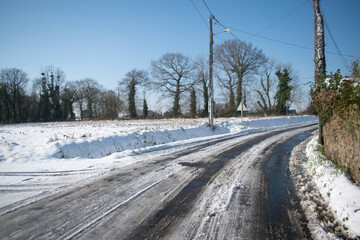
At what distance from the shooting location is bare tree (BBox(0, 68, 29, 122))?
41.5 metres

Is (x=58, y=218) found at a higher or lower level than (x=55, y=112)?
lower

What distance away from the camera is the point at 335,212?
2342 millimetres

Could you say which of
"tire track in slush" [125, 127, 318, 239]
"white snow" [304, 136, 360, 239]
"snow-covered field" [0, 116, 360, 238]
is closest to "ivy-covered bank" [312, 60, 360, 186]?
"white snow" [304, 136, 360, 239]

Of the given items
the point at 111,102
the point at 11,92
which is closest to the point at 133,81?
the point at 111,102

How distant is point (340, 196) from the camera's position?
2574mm

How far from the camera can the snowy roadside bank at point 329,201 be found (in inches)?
78.8

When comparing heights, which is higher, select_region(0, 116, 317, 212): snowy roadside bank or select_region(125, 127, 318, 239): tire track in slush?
select_region(0, 116, 317, 212): snowy roadside bank

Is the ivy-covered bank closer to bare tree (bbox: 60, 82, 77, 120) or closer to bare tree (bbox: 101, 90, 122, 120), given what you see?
bare tree (bbox: 101, 90, 122, 120)

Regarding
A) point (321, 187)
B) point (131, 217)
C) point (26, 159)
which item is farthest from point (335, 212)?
point (26, 159)

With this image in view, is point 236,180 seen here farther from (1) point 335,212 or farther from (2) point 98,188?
(2) point 98,188

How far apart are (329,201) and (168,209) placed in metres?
2.44

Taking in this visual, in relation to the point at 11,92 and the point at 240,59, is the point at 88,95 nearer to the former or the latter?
the point at 11,92

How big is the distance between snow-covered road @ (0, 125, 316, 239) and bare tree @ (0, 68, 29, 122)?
53.7 metres

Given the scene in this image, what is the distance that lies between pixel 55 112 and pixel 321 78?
55.9 metres
